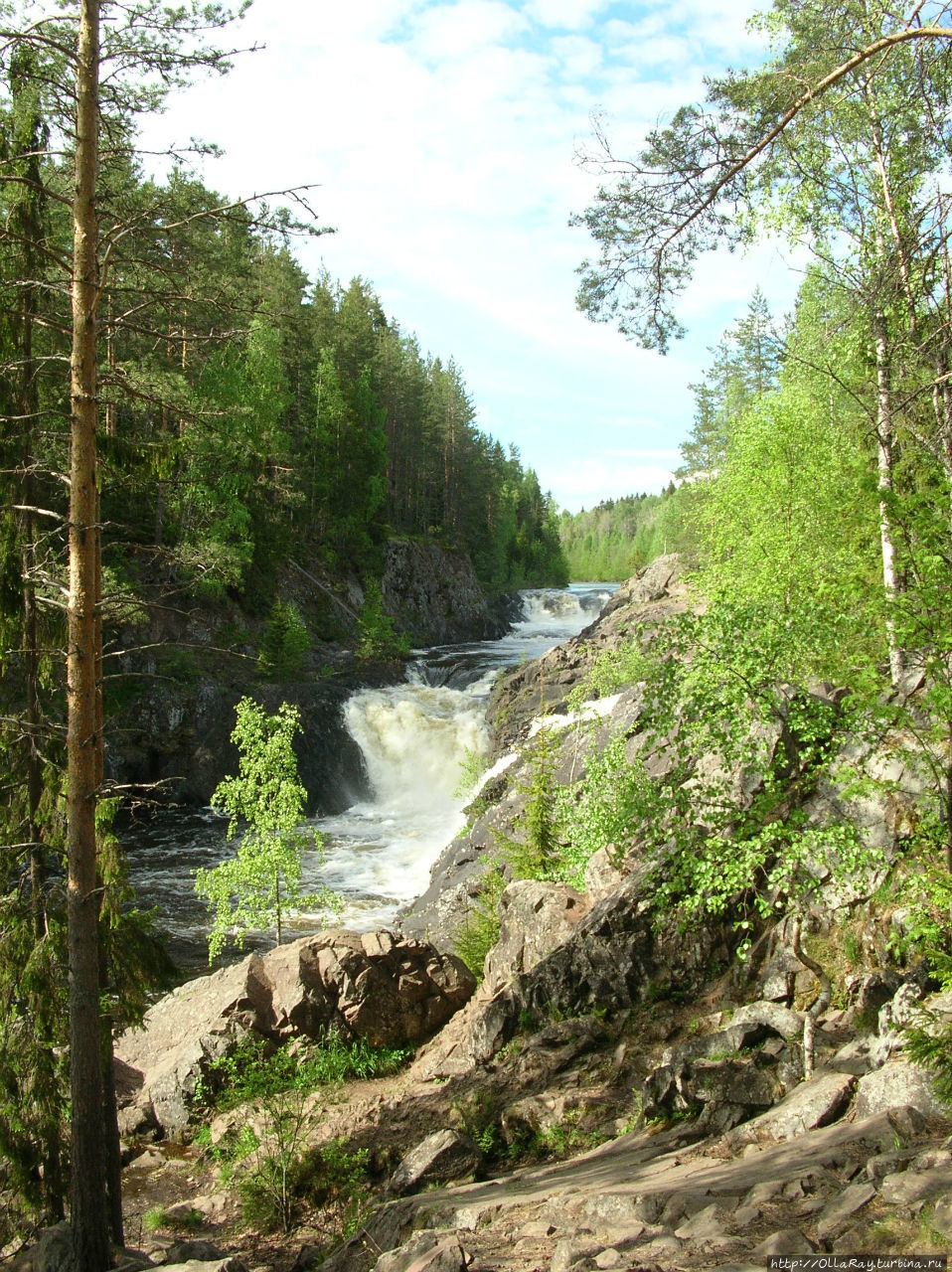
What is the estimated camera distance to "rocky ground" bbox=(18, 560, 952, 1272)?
521 cm

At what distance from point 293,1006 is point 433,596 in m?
40.4

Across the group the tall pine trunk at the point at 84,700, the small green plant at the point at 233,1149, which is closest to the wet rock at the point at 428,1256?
the tall pine trunk at the point at 84,700

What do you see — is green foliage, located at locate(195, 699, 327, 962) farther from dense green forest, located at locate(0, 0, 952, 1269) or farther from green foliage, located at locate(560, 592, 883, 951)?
green foliage, located at locate(560, 592, 883, 951)

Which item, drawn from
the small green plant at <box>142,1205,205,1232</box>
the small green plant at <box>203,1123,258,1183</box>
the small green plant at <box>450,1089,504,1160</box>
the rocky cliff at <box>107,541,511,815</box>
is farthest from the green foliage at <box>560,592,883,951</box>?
the rocky cliff at <box>107,541,511,815</box>

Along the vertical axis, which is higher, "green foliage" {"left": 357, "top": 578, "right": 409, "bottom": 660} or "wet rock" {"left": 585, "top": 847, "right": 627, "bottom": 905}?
"green foliage" {"left": 357, "top": 578, "right": 409, "bottom": 660}

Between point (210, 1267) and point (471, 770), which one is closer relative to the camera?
point (210, 1267)

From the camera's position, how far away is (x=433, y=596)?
51.7 meters

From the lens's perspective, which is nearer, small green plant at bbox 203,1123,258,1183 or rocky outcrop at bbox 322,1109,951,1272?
rocky outcrop at bbox 322,1109,951,1272

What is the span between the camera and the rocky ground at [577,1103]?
521 centimetres

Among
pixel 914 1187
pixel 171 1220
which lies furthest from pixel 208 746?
pixel 914 1187

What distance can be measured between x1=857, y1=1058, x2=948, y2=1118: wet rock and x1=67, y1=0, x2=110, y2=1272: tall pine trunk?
634cm

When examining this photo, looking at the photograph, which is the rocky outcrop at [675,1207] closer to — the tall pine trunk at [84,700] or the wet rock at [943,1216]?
the wet rock at [943,1216]

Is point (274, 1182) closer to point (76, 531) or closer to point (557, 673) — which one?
point (76, 531)

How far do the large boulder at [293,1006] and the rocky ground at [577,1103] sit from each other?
0.04 metres
